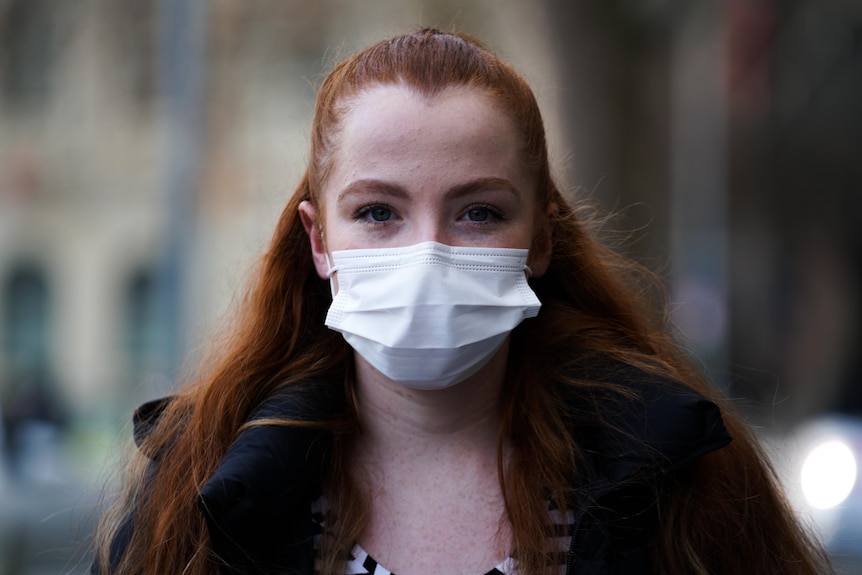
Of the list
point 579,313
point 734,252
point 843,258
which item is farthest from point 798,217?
point 579,313

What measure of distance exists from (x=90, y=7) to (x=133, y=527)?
95.6ft

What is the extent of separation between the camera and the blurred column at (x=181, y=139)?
8094 millimetres

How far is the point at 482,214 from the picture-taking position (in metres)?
2.53

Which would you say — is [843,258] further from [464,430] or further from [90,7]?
[464,430]

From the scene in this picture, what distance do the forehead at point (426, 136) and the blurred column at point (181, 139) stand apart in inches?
220

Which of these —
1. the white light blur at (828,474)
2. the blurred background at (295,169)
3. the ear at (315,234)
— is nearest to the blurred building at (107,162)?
the blurred background at (295,169)

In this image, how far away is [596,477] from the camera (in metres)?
2.52

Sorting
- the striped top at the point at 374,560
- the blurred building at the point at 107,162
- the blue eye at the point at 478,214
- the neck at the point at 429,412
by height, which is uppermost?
the blue eye at the point at 478,214

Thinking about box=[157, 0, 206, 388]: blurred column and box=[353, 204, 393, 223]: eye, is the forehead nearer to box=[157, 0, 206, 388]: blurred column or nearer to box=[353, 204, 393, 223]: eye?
box=[353, 204, 393, 223]: eye

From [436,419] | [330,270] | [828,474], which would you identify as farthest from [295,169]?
[436,419]

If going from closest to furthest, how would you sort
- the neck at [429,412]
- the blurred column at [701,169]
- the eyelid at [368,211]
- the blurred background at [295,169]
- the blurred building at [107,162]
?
1. the eyelid at [368,211]
2. the neck at [429,412]
3. the blurred background at [295,169]
4. the blurred column at [701,169]
5. the blurred building at [107,162]

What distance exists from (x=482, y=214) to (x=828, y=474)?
7004mm

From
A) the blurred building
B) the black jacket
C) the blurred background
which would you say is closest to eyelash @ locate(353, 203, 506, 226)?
the black jacket

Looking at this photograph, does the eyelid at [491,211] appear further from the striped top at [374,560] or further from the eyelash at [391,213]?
the striped top at [374,560]
